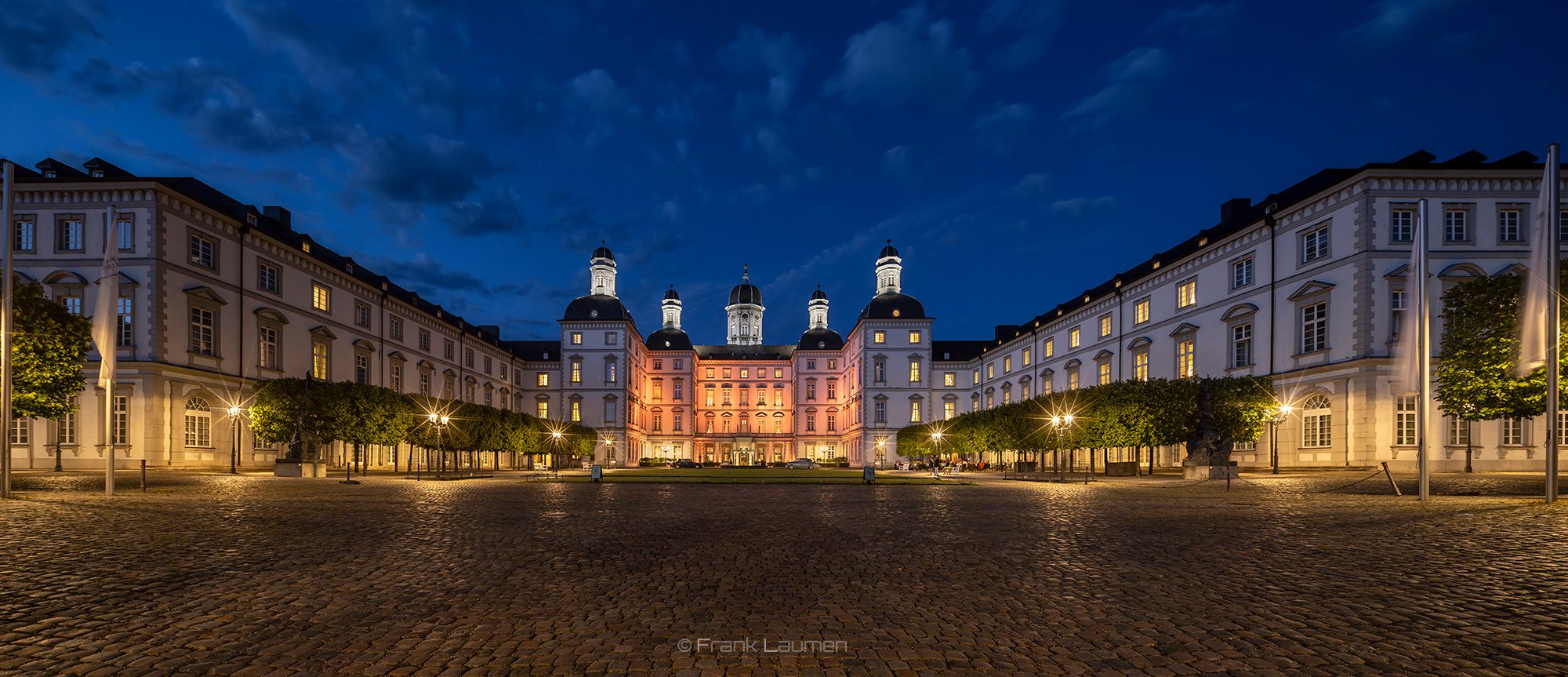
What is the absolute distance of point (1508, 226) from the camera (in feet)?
112

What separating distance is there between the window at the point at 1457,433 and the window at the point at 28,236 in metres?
68.9

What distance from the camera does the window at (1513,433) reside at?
33.0 meters

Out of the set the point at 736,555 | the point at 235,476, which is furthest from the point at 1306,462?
the point at 235,476

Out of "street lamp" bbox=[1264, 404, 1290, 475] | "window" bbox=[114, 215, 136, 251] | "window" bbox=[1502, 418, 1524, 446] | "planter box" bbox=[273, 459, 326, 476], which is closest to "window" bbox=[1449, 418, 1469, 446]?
"window" bbox=[1502, 418, 1524, 446]

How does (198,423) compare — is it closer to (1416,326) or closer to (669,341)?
(1416,326)

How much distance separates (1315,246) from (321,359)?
6064 centimetres

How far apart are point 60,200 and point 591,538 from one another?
41.3m

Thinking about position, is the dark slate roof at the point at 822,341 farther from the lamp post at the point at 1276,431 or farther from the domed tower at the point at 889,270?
the lamp post at the point at 1276,431

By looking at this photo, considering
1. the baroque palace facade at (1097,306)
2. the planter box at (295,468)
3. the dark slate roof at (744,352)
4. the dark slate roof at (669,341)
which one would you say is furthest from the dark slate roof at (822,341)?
the planter box at (295,468)

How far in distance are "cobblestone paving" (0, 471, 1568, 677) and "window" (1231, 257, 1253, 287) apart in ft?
98.8

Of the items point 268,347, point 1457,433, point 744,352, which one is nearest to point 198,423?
point 268,347

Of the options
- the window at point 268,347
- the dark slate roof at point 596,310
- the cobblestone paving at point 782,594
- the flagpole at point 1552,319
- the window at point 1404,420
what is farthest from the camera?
the dark slate roof at point 596,310

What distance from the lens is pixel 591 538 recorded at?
12.3 m

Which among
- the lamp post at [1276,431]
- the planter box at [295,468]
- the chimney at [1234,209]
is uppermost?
the chimney at [1234,209]
